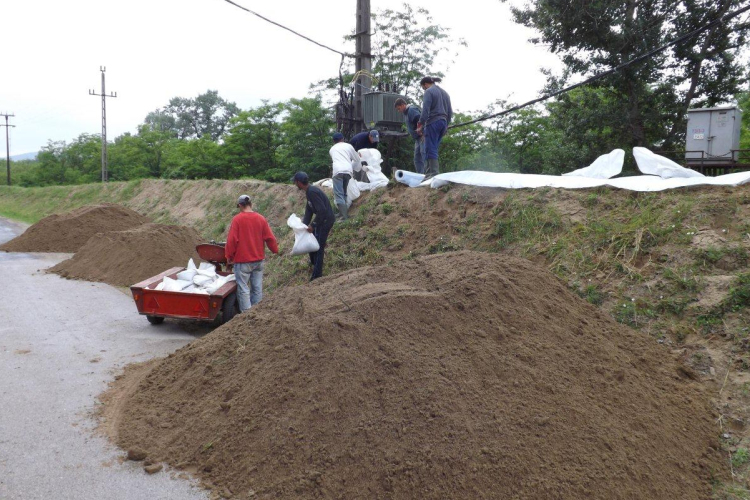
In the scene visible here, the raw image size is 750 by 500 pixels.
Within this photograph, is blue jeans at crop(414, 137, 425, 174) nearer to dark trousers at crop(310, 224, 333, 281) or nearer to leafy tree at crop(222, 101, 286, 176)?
dark trousers at crop(310, 224, 333, 281)

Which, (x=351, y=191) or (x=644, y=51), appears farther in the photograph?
(x=644, y=51)

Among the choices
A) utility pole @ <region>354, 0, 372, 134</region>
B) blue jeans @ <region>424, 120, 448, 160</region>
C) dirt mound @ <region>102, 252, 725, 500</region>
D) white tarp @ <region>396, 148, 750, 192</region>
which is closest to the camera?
dirt mound @ <region>102, 252, 725, 500</region>

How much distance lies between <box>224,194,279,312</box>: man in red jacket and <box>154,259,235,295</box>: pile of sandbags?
424mm

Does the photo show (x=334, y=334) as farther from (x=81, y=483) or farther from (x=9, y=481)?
(x=9, y=481)

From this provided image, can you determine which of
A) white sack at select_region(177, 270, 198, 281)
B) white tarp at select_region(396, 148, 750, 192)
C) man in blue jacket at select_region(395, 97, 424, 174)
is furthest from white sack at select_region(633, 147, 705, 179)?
white sack at select_region(177, 270, 198, 281)

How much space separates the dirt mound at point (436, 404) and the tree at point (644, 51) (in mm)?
12373

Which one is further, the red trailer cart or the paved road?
the red trailer cart

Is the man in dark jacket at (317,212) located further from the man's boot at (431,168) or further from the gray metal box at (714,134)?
the gray metal box at (714,134)

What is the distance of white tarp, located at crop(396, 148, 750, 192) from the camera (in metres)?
7.31

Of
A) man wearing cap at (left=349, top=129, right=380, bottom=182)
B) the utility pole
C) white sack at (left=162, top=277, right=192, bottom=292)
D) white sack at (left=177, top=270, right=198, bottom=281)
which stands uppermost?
the utility pole

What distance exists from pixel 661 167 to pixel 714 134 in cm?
587

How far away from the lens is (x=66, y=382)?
6.05 m

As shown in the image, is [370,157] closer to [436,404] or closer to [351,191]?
[351,191]

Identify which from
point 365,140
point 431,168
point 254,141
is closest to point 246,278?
point 431,168
